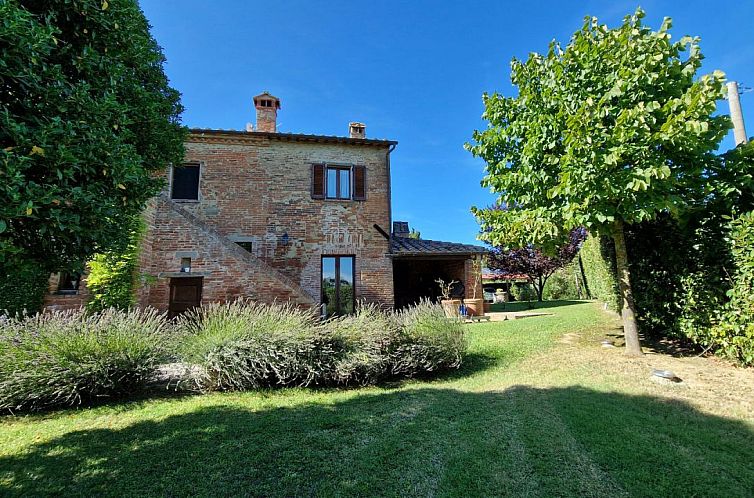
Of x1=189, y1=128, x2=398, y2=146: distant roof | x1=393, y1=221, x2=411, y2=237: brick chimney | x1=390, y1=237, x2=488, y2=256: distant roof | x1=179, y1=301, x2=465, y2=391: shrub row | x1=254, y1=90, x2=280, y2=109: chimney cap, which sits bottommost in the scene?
x1=179, y1=301, x2=465, y2=391: shrub row

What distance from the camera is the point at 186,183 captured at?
1175 cm

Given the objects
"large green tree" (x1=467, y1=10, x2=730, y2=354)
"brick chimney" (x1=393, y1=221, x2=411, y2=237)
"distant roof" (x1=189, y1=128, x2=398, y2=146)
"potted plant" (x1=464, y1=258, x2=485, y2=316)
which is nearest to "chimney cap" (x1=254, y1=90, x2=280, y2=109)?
"distant roof" (x1=189, y1=128, x2=398, y2=146)

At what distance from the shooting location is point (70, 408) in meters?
4.42

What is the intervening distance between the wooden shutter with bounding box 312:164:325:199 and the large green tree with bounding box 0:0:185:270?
29.5ft

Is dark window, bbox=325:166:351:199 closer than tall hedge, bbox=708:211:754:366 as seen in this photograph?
No

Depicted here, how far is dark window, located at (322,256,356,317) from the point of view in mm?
11859

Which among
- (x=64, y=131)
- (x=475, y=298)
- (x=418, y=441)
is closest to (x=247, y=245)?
(x=475, y=298)

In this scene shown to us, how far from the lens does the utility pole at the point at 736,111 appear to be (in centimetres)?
833

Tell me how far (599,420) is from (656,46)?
525cm

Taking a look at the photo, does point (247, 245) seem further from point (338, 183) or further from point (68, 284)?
point (68, 284)

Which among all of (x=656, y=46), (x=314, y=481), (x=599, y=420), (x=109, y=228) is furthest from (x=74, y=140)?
(x=656, y=46)

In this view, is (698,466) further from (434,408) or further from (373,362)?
(373,362)

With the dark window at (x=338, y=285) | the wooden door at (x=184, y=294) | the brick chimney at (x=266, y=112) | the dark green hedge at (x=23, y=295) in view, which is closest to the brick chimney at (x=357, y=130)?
the brick chimney at (x=266, y=112)

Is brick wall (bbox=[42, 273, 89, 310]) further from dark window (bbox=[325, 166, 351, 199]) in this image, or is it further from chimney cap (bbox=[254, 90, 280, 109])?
chimney cap (bbox=[254, 90, 280, 109])
